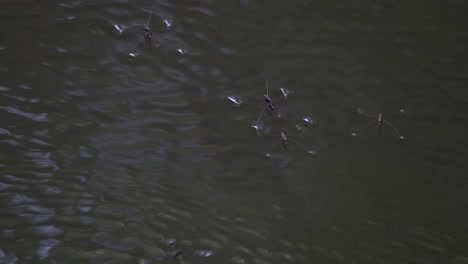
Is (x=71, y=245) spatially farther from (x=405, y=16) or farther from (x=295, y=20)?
(x=405, y=16)

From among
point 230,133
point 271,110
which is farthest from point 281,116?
point 230,133

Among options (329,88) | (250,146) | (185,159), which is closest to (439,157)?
(329,88)

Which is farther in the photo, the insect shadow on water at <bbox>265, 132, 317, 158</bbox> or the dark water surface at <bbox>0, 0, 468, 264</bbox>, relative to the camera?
the insect shadow on water at <bbox>265, 132, 317, 158</bbox>

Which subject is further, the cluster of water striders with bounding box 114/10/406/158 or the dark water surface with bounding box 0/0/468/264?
Answer: the cluster of water striders with bounding box 114/10/406/158

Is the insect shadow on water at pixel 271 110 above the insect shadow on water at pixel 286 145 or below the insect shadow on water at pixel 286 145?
above

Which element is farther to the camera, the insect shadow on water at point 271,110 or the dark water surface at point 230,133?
the insect shadow on water at point 271,110

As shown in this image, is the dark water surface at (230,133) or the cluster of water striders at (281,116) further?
the cluster of water striders at (281,116)

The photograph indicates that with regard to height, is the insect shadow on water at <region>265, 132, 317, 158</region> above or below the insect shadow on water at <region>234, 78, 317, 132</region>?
below

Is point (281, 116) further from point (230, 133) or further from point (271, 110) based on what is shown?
point (230, 133)
